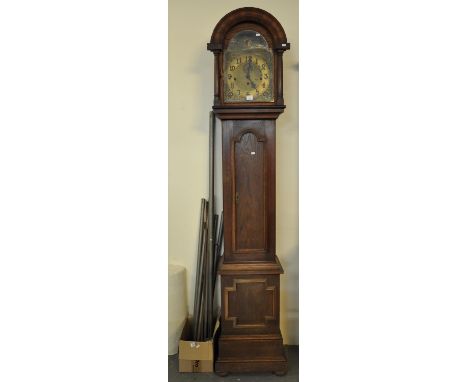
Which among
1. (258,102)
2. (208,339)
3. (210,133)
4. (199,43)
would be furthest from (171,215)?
(199,43)

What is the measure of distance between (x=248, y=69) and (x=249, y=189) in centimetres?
59

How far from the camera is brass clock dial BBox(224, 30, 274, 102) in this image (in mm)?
1888

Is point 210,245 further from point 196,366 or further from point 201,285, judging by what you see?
point 196,366

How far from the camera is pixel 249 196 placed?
1.94 meters

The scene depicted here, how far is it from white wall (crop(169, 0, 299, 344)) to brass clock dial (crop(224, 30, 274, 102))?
1.19ft

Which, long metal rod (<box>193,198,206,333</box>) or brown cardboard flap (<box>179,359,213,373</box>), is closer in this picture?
brown cardboard flap (<box>179,359,213,373</box>)

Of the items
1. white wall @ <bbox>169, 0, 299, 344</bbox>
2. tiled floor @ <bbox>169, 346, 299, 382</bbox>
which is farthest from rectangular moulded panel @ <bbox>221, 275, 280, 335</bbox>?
white wall @ <bbox>169, 0, 299, 344</bbox>

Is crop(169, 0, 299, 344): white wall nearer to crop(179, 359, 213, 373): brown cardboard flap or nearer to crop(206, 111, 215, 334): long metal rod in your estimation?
Result: crop(206, 111, 215, 334): long metal rod

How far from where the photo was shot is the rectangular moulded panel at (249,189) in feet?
6.28

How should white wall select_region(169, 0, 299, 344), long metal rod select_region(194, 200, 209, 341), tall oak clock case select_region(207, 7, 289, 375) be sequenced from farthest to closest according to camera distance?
white wall select_region(169, 0, 299, 344) → long metal rod select_region(194, 200, 209, 341) → tall oak clock case select_region(207, 7, 289, 375)

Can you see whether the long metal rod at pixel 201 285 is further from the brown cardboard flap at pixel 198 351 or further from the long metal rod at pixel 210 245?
the brown cardboard flap at pixel 198 351

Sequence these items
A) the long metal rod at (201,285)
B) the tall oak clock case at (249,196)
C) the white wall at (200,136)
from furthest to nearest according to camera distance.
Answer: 1. the white wall at (200,136)
2. the long metal rod at (201,285)
3. the tall oak clock case at (249,196)

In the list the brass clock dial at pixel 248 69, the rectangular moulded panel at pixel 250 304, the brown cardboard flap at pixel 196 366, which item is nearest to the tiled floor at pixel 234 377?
the brown cardboard flap at pixel 196 366

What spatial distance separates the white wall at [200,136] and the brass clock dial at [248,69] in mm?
362
